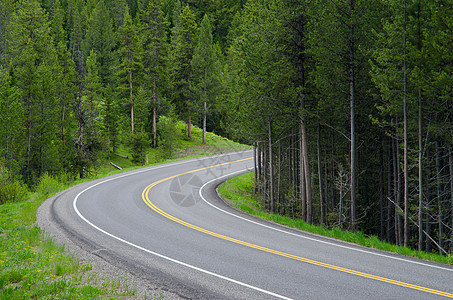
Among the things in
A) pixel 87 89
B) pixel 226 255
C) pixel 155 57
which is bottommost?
pixel 226 255

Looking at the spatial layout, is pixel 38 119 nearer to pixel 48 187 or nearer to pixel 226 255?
pixel 48 187

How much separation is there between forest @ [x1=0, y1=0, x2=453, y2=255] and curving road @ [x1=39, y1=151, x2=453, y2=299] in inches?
176

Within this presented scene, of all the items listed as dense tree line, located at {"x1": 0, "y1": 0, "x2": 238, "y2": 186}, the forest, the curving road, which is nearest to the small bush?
the forest

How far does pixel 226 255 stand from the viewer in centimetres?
963

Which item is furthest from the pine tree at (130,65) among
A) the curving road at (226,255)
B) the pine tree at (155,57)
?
the curving road at (226,255)

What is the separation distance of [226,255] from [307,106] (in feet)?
33.8

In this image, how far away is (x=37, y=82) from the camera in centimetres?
2723

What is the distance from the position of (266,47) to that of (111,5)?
3517 inches

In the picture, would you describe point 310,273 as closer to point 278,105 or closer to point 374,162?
point 278,105

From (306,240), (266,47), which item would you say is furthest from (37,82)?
(306,240)

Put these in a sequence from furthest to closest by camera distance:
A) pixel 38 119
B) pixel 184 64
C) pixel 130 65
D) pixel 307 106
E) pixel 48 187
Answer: pixel 184 64 < pixel 130 65 < pixel 38 119 < pixel 48 187 < pixel 307 106

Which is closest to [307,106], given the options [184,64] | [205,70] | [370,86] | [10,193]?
[370,86]

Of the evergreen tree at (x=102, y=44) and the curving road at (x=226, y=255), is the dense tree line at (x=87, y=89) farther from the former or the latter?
the curving road at (x=226, y=255)

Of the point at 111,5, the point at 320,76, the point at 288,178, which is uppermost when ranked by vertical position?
the point at 111,5
